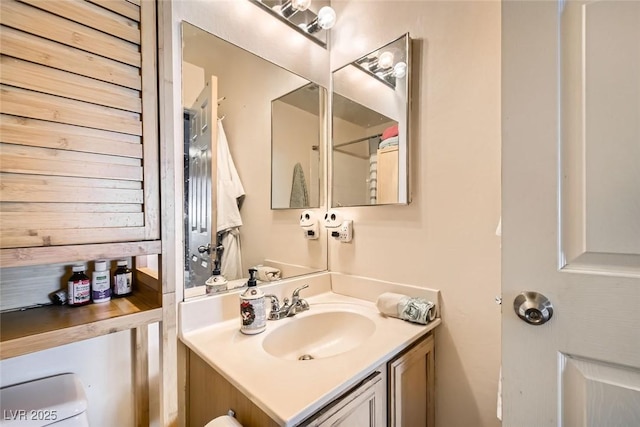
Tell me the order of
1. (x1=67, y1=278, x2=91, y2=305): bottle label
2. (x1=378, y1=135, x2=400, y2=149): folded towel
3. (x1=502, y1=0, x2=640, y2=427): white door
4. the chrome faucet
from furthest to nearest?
(x1=378, y1=135, x2=400, y2=149): folded towel < the chrome faucet < (x1=67, y1=278, x2=91, y2=305): bottle label < (x1=502, y1=0, x2=640, y2=427): white door

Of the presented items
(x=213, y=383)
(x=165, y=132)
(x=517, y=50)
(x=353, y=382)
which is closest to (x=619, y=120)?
(x=517, y=50)

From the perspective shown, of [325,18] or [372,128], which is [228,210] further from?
[325,18]

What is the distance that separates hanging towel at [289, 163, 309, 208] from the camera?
1425 millimetres

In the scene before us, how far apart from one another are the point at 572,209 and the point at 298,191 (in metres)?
1.09

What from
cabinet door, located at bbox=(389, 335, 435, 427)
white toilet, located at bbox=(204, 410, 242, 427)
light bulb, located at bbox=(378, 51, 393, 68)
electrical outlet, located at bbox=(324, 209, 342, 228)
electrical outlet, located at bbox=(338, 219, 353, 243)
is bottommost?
cabinet door, located at bbox=(389, 335, 435, 427)

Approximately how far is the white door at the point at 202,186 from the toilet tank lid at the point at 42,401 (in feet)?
1.36

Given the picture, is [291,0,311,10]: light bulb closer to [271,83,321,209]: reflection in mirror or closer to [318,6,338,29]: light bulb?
[318,6,338,29]: light bulb

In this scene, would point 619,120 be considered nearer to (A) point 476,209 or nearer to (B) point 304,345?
(A) point 476,209

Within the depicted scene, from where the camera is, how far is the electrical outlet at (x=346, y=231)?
4.51ft

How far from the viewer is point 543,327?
60 cm

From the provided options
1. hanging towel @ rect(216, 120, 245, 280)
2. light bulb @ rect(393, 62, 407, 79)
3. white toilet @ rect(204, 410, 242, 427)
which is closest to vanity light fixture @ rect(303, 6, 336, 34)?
light bulb @ rect(393, 62, 407, 79)

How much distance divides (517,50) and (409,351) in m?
0.93

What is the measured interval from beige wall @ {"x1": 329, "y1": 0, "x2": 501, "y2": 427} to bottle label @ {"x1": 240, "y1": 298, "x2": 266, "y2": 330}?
23.8 inches

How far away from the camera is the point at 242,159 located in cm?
123
